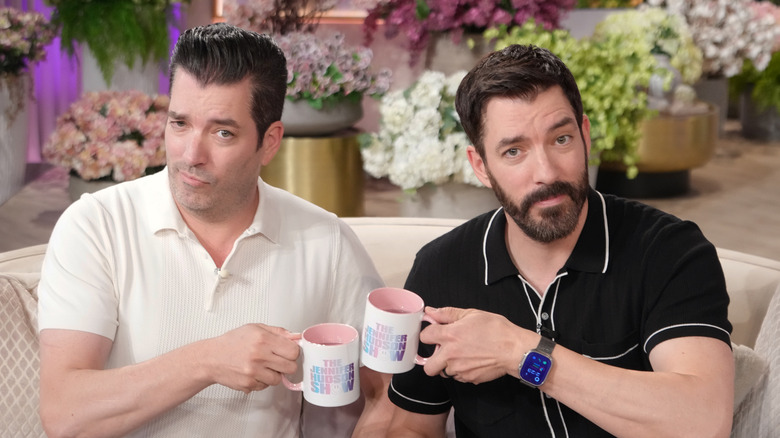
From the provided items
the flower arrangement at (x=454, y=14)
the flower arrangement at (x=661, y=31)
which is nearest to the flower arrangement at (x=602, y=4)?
the flower arrangement at (x=661, y=31)

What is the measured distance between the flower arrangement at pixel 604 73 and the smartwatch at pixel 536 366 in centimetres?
205

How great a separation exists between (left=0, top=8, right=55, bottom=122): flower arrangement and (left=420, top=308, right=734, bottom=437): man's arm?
134 inches

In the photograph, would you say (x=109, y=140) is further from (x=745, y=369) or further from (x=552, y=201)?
(x=745, y=369)

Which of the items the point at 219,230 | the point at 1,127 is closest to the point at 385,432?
the point at 219,230

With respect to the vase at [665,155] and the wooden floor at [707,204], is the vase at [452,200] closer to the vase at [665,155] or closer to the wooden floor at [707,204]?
the wooden floor at [707,204]

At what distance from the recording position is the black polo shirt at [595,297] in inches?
62.8

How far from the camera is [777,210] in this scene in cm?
472

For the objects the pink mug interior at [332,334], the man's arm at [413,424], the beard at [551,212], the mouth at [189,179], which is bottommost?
the man's arm at [413,424]

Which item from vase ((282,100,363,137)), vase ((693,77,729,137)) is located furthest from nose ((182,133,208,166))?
vase ((693,77,729,137))

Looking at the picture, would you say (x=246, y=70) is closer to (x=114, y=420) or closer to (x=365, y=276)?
(x=365, y=276)

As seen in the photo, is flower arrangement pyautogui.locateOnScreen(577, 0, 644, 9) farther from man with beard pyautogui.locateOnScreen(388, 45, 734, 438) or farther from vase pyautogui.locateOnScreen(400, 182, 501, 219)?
man with beard pyautogui.locateOnScreen(388, 45, 734, 438)

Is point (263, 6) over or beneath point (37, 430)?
over

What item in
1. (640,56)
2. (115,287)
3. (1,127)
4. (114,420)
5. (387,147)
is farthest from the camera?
(1,127)

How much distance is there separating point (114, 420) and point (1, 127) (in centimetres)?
351
